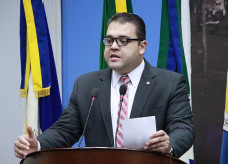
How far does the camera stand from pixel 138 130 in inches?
80.2

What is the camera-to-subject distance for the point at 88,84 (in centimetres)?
289

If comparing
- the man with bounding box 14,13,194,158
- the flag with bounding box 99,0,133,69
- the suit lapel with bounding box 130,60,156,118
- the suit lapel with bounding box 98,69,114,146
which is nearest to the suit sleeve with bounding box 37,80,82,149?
the man with bounding box 14,13,194,158

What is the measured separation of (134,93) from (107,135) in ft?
1.16

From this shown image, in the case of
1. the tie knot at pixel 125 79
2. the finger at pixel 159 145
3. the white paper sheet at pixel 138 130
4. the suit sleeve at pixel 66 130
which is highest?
the tie knot at pixel 125 79

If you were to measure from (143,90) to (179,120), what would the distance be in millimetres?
341

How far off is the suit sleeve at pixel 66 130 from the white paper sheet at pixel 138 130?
69 centimetres

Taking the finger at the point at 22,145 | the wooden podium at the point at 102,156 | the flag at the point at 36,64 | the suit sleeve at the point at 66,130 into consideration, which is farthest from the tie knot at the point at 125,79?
the flag at the point at 36,64

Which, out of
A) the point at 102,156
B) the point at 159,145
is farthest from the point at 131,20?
the point at 102,156

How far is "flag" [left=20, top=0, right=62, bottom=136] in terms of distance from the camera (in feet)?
12.9

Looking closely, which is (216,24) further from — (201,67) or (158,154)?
(158,154)

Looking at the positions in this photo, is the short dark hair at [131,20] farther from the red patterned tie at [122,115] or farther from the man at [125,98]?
the red patterned tie at [122,115]

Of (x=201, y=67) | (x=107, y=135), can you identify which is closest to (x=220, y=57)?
(x=201, y=67)

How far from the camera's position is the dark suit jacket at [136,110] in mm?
2602

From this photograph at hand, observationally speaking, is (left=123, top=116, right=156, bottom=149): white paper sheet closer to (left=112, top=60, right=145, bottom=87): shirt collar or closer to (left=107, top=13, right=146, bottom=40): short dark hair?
(left=112, top=60, right=145, bottom=87): shirt collar
